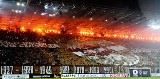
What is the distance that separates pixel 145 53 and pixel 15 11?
2279 centimetres

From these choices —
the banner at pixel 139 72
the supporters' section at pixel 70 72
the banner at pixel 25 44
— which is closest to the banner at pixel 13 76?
the supporters' section at pixel 70 72

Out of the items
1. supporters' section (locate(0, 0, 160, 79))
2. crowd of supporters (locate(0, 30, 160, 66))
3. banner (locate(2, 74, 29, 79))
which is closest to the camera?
banner (locate(2, 74, 29, 79))

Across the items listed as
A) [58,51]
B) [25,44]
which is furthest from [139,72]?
[25,44]

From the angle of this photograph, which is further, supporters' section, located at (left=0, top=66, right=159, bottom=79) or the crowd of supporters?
the crowd of supporters

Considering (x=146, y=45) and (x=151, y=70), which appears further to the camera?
(x=146, y=45)

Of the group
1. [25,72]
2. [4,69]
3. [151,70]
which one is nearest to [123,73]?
[151,70]

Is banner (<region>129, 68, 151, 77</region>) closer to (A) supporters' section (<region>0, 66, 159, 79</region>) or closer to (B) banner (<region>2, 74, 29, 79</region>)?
(A) supporters' section (<region>0, 66, 159, 79</region>)

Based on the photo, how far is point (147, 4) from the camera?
30.2 m

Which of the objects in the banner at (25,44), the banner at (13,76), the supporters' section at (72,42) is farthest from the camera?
the banner at (25,44)

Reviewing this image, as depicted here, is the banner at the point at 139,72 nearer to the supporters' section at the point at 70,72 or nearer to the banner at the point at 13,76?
the supporters' section at the point at 70,72

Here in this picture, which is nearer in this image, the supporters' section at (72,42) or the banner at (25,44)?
the supporters' section at (72,42)

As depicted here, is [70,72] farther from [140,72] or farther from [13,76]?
[140,72]

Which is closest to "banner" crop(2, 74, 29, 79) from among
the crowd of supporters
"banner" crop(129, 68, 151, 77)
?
the crowd of supporters

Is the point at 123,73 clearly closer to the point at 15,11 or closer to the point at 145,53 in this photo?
the point at 145,53
